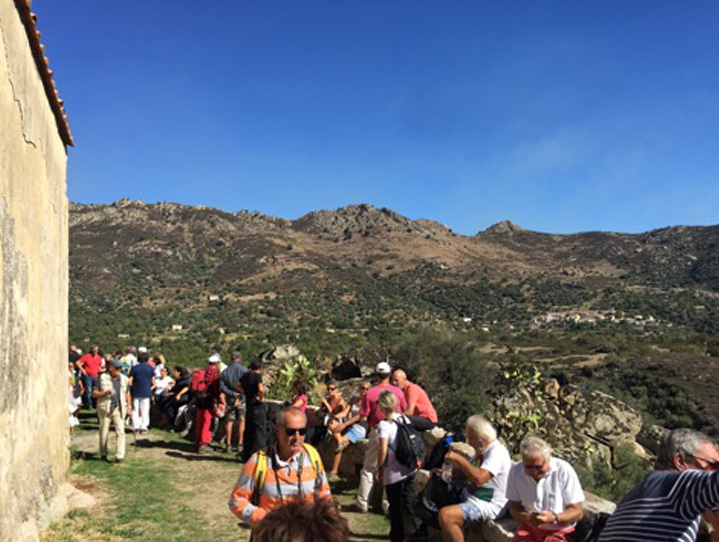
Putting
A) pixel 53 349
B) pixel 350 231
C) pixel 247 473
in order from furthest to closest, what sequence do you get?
1. pixel 350 231
2. pixel 53 349
3. pixel 247 473

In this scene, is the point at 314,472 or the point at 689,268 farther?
the point at 689,268

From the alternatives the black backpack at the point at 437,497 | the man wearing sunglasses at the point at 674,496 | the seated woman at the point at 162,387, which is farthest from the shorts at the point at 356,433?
the seated woman at the point at 162,387

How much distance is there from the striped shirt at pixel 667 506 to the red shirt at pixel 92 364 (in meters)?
11.7

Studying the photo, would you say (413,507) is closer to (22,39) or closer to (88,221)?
(22,39)

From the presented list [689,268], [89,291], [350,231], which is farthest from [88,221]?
[689,268]

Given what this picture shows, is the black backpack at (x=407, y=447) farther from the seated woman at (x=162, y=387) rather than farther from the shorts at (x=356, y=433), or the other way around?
the seated woman at (x=162, y=387)

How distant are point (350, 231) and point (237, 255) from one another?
76.8 feet

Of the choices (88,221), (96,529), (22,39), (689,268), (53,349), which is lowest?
(96,529)

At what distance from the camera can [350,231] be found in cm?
8912

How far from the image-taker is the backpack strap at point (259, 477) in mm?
3504

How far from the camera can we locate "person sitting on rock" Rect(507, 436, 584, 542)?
3914 millimetres

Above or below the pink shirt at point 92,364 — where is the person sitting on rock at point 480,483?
below

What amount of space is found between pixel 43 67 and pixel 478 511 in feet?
19.8

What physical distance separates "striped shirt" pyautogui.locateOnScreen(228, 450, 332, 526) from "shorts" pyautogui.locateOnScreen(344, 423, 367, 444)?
438 cm
